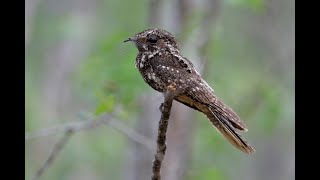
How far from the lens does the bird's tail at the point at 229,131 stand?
5488 millimetres

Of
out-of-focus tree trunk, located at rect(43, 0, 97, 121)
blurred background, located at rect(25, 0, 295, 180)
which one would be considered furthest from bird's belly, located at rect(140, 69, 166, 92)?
out-of-focus tree trunk, located at rect(43, 0, 97, 121)

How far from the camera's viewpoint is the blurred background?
9195mm

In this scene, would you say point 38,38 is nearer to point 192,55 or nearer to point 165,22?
point 165,22

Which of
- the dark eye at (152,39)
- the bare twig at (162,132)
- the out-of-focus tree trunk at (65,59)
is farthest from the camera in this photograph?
the out-of-focus tree trunk at (65,59)

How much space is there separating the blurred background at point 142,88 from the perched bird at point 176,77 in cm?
72

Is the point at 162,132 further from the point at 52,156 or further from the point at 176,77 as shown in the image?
the point at 52,156

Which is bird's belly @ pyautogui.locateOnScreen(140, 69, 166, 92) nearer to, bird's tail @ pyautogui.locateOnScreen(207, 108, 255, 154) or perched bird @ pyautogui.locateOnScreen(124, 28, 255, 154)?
perched bird @ pyautogui.locateOnScreen(124, 28, 255, 154)

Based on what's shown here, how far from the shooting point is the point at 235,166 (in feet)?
59.4

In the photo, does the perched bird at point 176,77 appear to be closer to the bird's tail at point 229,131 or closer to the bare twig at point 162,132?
the bird's tail at point 229,131

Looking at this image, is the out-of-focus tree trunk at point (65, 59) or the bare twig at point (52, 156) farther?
the out-of-focus tree trunk at point (65, 59)

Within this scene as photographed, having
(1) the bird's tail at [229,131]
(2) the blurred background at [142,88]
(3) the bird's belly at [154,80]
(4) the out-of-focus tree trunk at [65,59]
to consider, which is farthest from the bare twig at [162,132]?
(4) the out-of-focus tree trunk at [65,59]

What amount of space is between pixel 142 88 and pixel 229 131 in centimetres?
321

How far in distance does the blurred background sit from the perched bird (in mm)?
724
